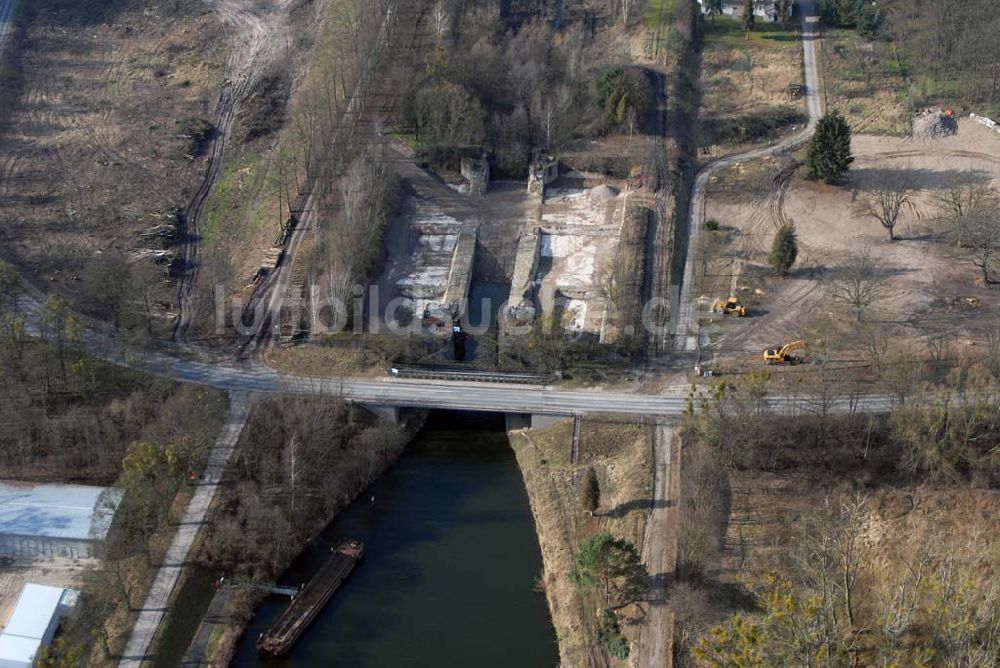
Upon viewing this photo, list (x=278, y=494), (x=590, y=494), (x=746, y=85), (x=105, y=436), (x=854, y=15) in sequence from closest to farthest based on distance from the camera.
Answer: (x=590, y=494)
(x=278, y=494)
(x=105, y=436)
(x=746, y=85)
(x=854, y=15)

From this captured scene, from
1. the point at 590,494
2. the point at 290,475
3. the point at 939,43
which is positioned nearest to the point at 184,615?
the point at 290,475

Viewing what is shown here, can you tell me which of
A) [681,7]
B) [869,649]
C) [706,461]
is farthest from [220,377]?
[681,7]

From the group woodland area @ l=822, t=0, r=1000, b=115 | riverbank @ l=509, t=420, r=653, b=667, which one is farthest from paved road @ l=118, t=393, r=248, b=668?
woodland area @ l=822, t=0, r=1000, b=115

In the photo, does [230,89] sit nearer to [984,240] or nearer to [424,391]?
[424,391]

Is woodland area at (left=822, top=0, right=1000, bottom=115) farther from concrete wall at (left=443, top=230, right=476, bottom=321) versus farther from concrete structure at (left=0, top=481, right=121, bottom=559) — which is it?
concrete structure at (left=0, top=481, right=121, bottom=559)

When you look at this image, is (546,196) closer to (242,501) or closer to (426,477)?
(426,477)
